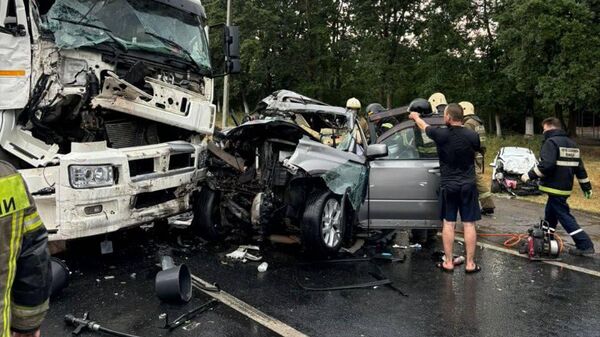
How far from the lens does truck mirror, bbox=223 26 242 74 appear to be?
21.4ft

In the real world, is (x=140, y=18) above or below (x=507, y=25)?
below

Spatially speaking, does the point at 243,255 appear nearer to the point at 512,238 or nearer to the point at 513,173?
the point at 512,238

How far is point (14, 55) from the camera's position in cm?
411

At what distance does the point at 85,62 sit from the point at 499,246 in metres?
5.24

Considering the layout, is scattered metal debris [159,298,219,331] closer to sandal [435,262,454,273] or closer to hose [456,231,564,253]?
sandal [435,262,454,273]

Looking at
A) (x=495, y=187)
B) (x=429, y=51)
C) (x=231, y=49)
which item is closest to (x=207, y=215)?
(x=231, y=49)

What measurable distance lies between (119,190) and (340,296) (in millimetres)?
2195

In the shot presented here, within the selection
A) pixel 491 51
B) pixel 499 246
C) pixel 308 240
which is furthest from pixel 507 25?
pixel 308 240

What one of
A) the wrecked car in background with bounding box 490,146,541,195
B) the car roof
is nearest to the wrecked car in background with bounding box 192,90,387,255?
the car roof

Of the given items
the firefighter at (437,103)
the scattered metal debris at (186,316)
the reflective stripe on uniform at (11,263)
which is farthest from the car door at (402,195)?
the reflective stripe on uniform at (11,263)

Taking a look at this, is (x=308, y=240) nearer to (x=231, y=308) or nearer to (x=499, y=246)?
(x=231, y=308)

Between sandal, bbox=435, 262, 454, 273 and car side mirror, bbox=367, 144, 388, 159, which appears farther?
car side mirror, bbox=367, 144, 388, 159

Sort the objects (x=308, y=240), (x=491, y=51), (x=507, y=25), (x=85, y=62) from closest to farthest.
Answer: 1. (x=85, y=62)
2. (x=308, y=240)
3. (x=507, y=25)
4. (x=491, y=51)

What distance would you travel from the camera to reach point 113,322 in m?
3.65
